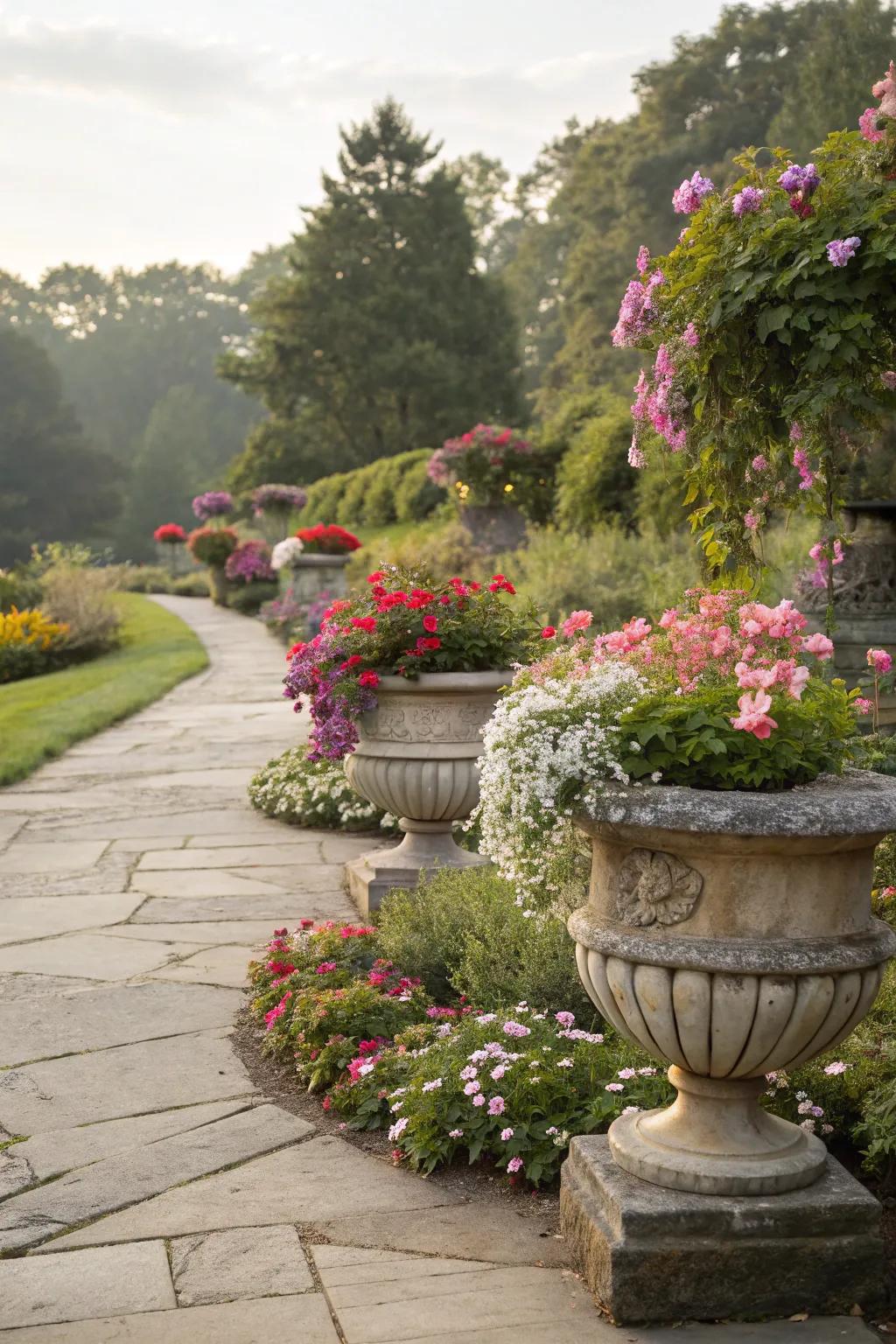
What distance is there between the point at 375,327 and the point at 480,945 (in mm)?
38705

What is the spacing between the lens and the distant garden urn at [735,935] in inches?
95.1

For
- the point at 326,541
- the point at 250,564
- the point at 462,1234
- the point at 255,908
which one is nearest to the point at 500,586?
the point at 255,908

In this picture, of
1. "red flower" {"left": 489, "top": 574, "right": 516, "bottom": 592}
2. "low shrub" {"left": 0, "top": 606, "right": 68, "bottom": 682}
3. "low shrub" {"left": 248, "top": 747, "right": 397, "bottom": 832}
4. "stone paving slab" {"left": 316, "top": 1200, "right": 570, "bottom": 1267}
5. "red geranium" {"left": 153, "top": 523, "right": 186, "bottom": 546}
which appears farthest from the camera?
"red geranium" {"left": 153, "top": 523, "right": 186, "bottom": 546}

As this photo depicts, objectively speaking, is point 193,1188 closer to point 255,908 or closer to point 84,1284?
point 84,1284

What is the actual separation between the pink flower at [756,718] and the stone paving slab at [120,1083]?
2018 mm

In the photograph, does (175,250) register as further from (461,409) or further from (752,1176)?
(752,1176)

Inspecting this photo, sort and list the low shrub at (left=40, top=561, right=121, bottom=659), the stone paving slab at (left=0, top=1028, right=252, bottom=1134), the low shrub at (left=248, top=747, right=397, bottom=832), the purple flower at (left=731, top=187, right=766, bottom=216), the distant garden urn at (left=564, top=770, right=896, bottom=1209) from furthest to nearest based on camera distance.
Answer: the low shrub at (left=40, top=561, right=121, bottom=659) < the low shrub at (left=248, top=747, right=397, bottom=832) < the stone paving slab at (left=0, top=1028, right=252, bottom=1134) < the purple flower at (left=731, top=187, right=766, bottom=216) < the distant garden urn at (left=564, top=770, right=896, bottom=1209)

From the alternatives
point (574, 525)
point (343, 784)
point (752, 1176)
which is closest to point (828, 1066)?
point (752, 1176)

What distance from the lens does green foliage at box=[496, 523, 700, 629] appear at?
36.5ft

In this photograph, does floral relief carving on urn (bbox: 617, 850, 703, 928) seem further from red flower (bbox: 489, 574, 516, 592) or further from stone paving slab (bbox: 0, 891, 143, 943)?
stone paving slab (bbox: 0, 891, 143, 943)

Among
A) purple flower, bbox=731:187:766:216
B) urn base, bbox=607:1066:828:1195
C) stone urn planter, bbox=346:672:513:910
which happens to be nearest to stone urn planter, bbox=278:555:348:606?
stone urn planter, bbox=346:672:513:910

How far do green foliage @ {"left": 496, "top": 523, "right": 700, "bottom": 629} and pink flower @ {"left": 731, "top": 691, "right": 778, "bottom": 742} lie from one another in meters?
7.50

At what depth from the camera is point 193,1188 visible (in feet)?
10.3

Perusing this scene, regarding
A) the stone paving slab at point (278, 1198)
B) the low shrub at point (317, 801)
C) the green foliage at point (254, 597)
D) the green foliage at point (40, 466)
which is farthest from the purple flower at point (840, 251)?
the green foliage at point (40, 466)
